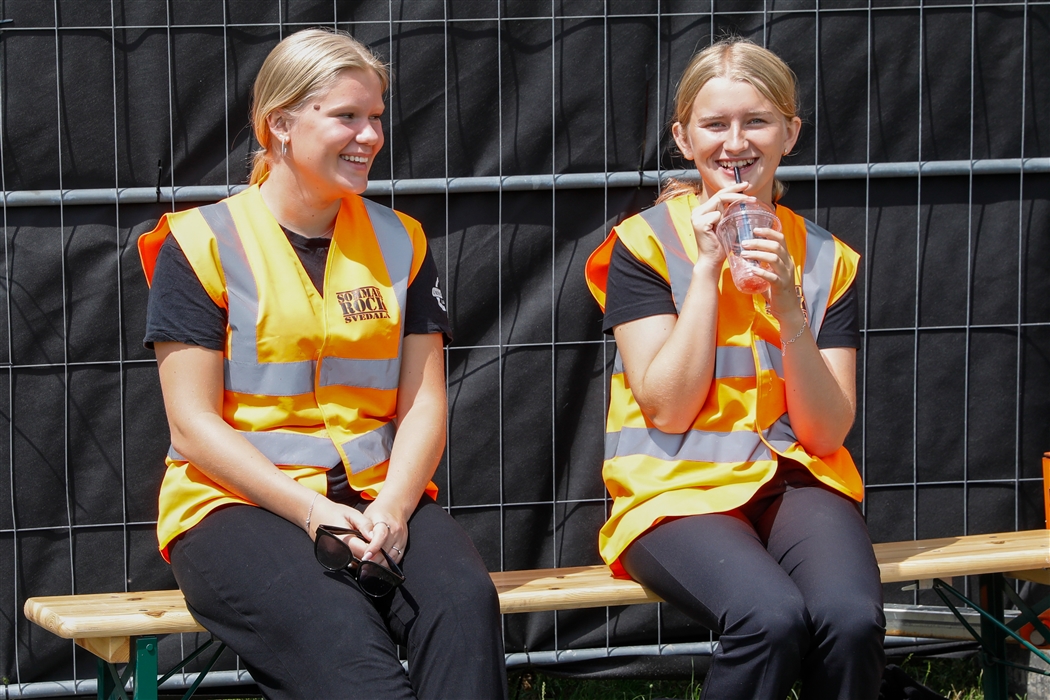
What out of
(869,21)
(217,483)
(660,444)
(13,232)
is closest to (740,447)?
(660,444)

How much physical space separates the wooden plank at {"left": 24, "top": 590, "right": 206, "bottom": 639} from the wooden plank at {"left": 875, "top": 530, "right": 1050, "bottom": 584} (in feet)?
5.41

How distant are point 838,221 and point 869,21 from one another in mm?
615

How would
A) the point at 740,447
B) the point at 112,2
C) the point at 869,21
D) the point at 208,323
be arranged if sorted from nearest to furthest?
the point at 208,323 < the point at 740,447 < the point at 112,2 < the point at 869,21

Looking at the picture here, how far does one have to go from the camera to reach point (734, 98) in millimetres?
2455

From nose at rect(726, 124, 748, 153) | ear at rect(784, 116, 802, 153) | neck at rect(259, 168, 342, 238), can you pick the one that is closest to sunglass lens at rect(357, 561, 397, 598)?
neck at rect(259, 168, 342, 238)

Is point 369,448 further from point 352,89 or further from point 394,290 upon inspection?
point 352,89

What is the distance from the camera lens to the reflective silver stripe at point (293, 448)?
2.28 metres

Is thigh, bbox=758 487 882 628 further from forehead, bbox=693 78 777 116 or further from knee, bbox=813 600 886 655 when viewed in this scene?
forehead, bbox=693 78 777 116

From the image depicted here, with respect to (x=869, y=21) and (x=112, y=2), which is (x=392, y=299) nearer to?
(x=112, y=2)

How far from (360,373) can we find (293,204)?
0.43m

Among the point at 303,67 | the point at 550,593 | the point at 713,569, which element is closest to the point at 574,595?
the point at 550,593

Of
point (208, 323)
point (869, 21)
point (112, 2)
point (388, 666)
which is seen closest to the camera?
point (388, 666)

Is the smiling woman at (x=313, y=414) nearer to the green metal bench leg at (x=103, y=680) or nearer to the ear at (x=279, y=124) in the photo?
the ear at (x=279, y=124)

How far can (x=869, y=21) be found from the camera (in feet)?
10.6
